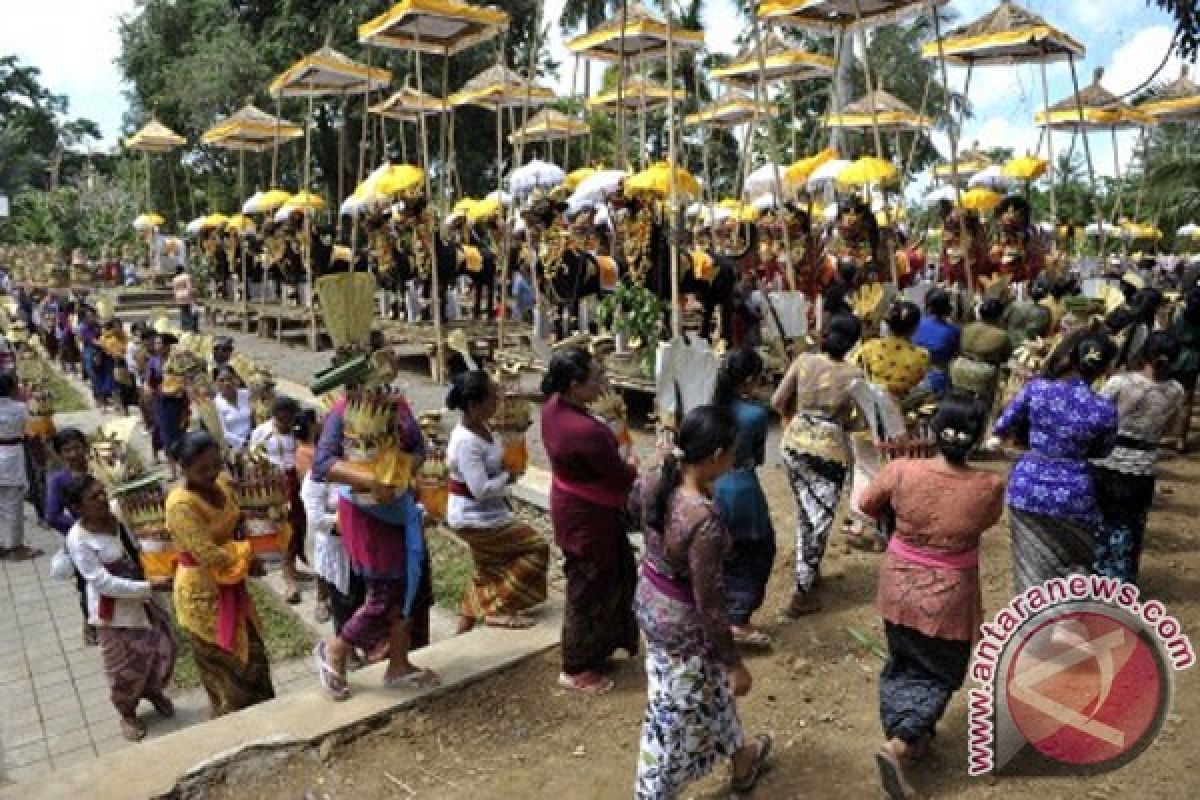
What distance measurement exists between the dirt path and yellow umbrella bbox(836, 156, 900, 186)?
6583 millimetres

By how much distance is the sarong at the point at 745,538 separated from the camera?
173 inches

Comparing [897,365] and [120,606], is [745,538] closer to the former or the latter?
[897,365]

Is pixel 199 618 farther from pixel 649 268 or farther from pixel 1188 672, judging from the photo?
pixel 649 268

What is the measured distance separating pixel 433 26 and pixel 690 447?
945 cm

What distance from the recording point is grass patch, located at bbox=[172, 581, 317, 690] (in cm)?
538

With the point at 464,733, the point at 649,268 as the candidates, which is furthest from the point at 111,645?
the point at 649,268

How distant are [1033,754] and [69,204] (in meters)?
36.4

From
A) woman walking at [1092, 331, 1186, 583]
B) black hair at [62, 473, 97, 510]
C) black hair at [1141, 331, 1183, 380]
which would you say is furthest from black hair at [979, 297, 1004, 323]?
black hair at [62, 473, 97, 510]

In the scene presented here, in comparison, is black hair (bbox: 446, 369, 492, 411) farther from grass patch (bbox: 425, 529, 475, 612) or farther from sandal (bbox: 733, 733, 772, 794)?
sandal (bbox: 733, 733, 772, 794)

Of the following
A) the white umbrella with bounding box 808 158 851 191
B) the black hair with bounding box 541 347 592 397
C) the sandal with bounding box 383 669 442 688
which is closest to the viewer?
the black hair with bounding box 541 347 592 397

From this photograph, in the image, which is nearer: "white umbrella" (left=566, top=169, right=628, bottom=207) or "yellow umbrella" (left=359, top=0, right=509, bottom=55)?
"white umbrella" (left=566, top=169, right=628, bottom=207)

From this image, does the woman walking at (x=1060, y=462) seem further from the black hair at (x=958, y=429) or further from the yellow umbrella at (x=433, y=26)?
the yellow umbrella at (x=433, y=26)

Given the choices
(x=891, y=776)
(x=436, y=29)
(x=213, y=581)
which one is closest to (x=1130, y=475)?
(x=891, y=776)

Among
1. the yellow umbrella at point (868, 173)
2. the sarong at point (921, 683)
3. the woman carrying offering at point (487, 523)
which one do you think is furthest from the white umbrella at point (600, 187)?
the sarong at point (921, 683)
